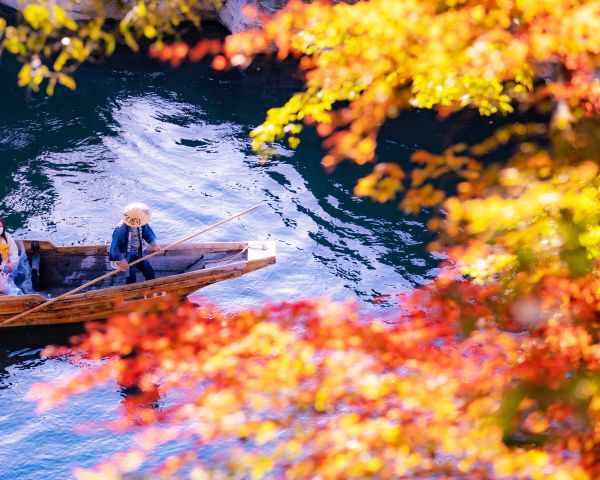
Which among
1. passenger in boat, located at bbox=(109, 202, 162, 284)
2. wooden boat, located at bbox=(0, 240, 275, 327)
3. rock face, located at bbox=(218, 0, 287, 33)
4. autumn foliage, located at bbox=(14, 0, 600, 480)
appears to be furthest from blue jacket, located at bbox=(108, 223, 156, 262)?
rock face, located at bbox=(218, 0, 287, 33)

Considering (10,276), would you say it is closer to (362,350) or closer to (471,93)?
(362,350)

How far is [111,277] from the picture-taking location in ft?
38.0

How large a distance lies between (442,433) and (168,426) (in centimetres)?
536

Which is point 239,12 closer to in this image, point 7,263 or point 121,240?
point 121,240

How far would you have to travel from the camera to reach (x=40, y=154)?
16.2 m

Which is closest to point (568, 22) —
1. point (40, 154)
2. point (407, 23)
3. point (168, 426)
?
point (407, 23)

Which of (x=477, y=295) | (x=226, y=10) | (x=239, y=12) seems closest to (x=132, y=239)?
(x=477, y=295)

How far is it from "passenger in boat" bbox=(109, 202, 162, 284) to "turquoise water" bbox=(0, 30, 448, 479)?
172 centimetres

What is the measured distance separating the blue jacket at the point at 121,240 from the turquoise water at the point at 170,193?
182cm

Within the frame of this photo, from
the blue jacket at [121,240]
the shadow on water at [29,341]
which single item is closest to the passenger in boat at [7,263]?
the shadow on water at [29,341]

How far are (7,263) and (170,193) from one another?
16.7 feet

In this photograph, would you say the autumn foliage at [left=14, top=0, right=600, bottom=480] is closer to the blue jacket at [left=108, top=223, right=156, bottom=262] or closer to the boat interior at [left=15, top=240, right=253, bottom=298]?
the blue jacket at [left=108, top=223, right=156, bottom=262]

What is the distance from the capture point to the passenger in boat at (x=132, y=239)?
10.2 meters

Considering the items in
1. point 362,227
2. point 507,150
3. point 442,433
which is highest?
point 507,150
